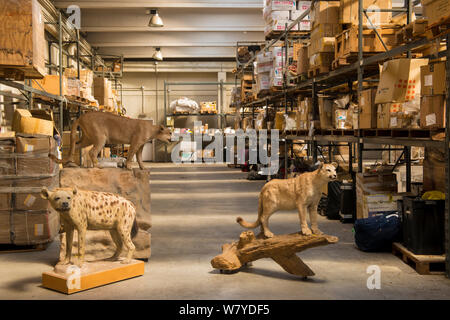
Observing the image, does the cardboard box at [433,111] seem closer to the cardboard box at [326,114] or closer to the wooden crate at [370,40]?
the wooden crate at [370,40]

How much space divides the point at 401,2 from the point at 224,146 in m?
10.00

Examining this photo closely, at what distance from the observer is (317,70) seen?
7.95 m

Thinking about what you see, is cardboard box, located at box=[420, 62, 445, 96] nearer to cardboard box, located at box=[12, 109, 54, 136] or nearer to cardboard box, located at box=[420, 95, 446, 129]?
cardboard box, located at box=[420, 95, 446, 129]

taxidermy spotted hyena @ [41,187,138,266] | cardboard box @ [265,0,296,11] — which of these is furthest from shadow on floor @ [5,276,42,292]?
cardboard box @ [265,0,296,11]

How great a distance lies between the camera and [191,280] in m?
4.32

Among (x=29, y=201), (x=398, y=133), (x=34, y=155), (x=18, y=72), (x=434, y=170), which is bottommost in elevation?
(x=29, y=201)

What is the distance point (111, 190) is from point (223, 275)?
4.96 feet

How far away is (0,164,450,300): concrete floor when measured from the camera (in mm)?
3918

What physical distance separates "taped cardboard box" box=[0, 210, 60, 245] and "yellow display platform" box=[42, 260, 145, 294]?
1.46m

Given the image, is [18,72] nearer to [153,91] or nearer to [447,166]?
[447,166]

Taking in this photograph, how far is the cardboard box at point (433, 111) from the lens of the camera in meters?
4.47

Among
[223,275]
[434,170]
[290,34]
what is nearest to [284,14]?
[290,34]
